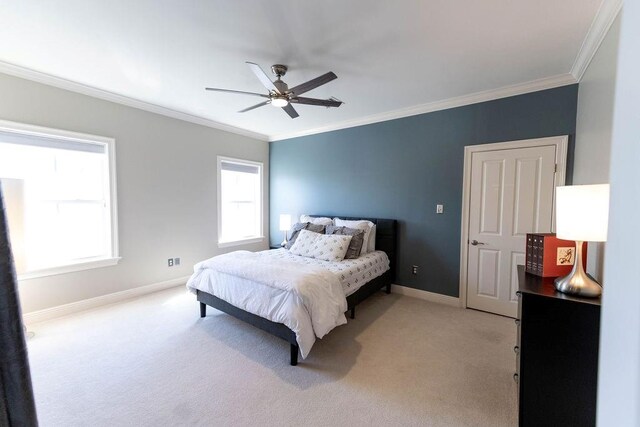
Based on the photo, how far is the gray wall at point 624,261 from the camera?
1.54ft

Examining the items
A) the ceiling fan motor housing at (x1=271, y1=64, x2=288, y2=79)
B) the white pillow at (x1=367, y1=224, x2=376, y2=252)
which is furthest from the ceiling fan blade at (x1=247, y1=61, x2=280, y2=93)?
the white pillow at (x1=367, y1=224, x2=376, y2=252)

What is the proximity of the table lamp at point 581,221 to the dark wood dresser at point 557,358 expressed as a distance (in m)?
0.07

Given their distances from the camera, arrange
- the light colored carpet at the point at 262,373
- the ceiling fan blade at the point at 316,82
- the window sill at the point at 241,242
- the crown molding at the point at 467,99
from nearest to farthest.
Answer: the light colored carpet at the point at 262,373
the ceiling fan blade at the point at 316,82
the crown molding at the point at 467,99
the window sill at the point at 241,242

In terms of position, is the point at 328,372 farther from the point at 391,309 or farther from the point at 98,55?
the point at 98,55

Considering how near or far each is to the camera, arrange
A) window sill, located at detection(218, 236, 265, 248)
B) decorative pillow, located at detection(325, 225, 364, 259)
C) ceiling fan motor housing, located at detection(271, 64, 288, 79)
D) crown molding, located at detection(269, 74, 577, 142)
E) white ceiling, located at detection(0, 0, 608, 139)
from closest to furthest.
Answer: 1. white ceiling, located at detection(0, 0, 608, 139)
2. ceiling fan motor housing, located at detection(271, 64, 288, 79)
3. crown molding, located at detection(269, 74, 577, 142)
4. decorative pillow, located at detection(325, 225, 364, 259)
5. window sill, located at detection(218, 236, 265, 248)

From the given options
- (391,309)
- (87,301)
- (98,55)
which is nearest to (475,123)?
(391,309)

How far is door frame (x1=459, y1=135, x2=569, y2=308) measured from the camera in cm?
274

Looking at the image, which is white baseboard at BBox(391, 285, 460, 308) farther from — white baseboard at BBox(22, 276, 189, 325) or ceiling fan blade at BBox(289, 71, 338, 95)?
white baseboard at BBox(22, 276, 189, 325)

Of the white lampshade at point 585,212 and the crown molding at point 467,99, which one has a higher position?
the crown molding at point 467,99

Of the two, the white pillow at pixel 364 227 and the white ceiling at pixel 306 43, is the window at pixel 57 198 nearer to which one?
the white ceiling at pixel 306 43

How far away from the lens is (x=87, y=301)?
316 cm

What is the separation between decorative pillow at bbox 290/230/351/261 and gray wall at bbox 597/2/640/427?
266 centimetres

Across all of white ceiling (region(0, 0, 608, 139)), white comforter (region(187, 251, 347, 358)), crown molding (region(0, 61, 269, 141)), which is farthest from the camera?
crown molding (region(0, 61, 269, 141))

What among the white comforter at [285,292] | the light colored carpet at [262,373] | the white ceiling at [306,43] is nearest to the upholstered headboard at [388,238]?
the light colored carpet at [262,373]
